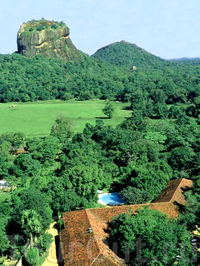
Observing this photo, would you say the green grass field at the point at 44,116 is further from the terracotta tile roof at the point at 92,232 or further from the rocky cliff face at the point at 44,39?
the rocky cliff face at the point at 44,39

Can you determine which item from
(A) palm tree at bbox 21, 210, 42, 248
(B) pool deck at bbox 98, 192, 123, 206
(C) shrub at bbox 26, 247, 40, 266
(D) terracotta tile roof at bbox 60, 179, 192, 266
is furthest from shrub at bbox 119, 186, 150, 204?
(C) shrub at bbox 26, 247, 40, 266

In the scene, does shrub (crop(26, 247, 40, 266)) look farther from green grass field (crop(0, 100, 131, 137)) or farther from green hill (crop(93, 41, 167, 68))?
green hill (crop(93, 41, 167, 68))

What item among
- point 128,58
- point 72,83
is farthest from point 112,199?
point 128,58

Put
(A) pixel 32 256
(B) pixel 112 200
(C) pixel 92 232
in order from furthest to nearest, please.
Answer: (B) pixel 112 200, (C) pixel 92 232, (A) pixel 32 256

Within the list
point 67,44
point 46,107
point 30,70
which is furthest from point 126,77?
point 46,107

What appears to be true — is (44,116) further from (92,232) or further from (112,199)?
(92,232)

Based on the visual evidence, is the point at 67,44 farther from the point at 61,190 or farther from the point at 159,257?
the point at 159,257
